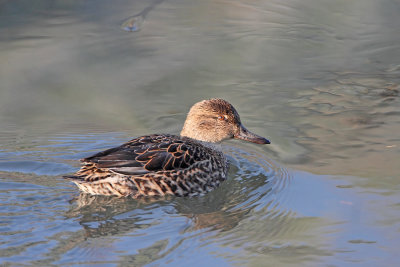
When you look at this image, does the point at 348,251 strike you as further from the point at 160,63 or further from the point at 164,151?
the point at 160,63

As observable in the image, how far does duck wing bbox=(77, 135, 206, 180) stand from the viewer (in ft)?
22.6

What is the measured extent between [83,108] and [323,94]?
10.9 ft

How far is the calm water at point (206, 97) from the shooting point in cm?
571

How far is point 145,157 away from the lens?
705cm

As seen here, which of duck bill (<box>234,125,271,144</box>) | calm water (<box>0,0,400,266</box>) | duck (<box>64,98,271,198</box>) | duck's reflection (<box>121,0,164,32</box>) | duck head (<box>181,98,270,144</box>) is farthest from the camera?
duck's reflection (<box>121,0,164,32</box>)

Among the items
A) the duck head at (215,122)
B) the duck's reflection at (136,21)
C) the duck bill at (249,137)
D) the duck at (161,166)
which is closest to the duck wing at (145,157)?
the duck at (161,166)

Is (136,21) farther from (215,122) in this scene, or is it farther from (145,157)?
(145,157)

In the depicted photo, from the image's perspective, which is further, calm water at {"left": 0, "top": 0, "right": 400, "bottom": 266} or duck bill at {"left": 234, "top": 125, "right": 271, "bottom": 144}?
duck bill at {"left": 234, "top": 125, "right": 271, "bottom": 144}

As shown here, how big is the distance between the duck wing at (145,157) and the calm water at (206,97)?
33 cm

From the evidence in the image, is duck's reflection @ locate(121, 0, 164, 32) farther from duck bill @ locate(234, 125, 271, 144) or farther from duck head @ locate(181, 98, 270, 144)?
duck bill @ locate(234, 125, 271, 144)

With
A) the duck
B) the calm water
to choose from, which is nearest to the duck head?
the duck

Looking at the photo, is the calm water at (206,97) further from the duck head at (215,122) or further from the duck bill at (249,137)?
the duck head at (215,122)

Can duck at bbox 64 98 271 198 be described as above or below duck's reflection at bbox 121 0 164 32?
below

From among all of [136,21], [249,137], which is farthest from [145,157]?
[136,21]
